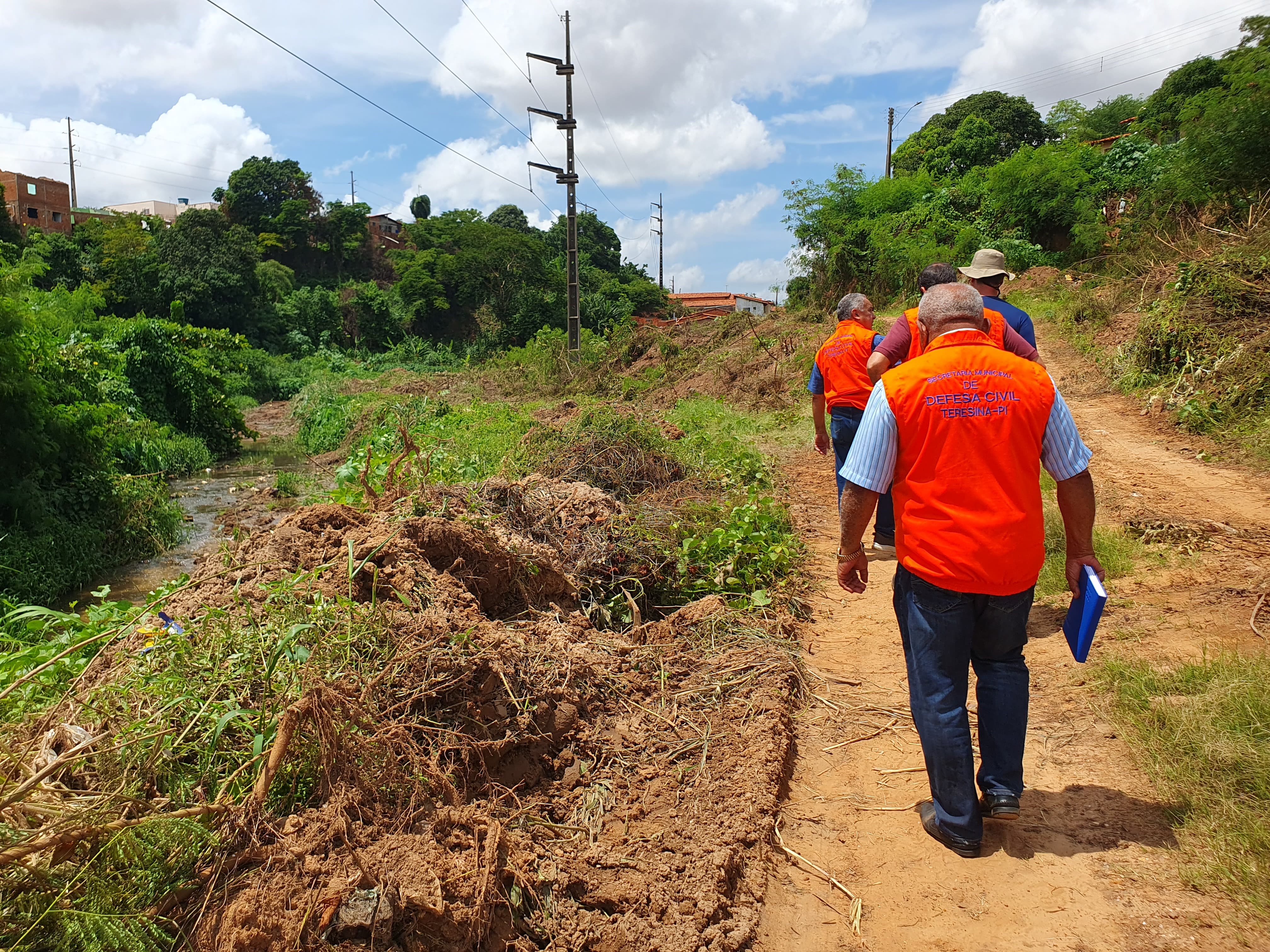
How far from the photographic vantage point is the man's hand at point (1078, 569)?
9.29ft

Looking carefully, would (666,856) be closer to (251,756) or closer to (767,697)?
(767,697)

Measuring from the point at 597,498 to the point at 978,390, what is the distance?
3.53m

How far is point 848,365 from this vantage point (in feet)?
17.9

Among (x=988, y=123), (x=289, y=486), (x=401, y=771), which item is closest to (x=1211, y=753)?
(x=401, y=771)

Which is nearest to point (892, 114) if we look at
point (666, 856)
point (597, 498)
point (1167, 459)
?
point (1167, 459)

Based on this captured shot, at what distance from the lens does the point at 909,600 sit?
291cm

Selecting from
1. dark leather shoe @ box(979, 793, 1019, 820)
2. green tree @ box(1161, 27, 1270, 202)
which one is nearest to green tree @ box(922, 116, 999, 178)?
green tree @ box(1161, 27, 1270, 202)

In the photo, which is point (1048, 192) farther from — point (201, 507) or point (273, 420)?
point (273, 420)

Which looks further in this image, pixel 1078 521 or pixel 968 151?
pixel 968 151

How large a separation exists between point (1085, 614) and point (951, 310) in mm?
1171

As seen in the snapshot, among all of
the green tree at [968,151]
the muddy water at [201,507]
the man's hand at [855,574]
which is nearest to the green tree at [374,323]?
the muddy water at [201,507]

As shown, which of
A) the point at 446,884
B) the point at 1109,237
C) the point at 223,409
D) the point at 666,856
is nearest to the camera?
the point at 446,884

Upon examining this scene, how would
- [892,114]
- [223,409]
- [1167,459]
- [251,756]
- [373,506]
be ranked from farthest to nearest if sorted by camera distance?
[892,114] < [223,409] < [1167,459] < [373,506] < [251,756]

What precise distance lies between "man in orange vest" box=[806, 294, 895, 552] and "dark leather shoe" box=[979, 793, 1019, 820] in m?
2.53
